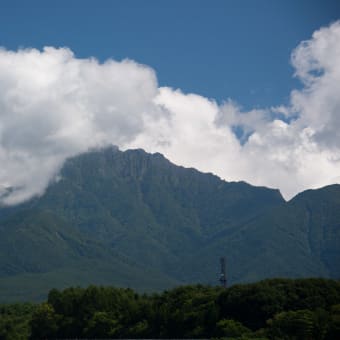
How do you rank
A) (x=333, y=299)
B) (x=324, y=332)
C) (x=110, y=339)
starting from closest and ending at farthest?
(x=324, y=332) → (x=333, y=299) → (x=110, y=339)

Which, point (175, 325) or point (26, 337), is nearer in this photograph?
point (175, 325)

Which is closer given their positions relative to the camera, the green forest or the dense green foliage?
the green forest

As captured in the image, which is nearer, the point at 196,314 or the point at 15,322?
the point at 196,314

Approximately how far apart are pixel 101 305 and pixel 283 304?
135ft

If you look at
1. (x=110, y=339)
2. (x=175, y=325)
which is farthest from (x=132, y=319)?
(x=175, y=325)

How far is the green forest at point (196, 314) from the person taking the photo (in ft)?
321

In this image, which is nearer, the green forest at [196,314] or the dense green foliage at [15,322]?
the green forest at [196,314]

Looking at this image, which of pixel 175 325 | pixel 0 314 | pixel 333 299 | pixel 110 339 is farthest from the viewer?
pixel 0 314

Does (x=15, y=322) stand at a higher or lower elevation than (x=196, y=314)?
higher

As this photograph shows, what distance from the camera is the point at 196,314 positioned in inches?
4697

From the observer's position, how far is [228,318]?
116 metres

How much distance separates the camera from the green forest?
9794 cm

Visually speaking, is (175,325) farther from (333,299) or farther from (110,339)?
(333,299)

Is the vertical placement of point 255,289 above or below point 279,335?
above
